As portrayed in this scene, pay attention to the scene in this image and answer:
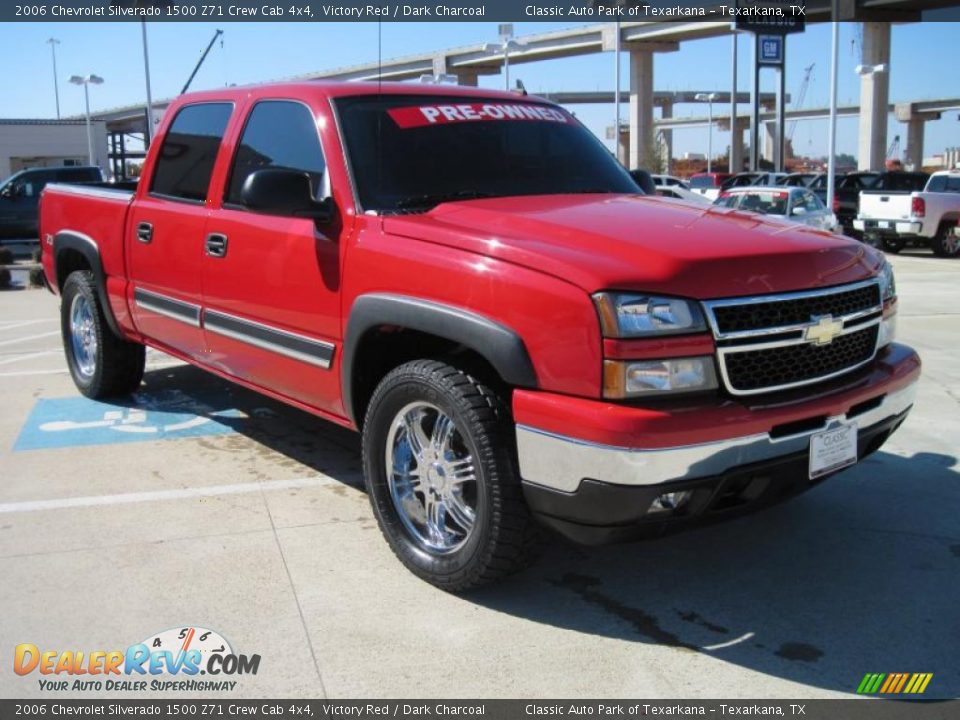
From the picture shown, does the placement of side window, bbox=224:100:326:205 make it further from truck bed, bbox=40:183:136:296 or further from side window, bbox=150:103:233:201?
truck bed, bbox=40:183:136:296

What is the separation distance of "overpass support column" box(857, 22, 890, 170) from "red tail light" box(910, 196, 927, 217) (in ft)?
90.1

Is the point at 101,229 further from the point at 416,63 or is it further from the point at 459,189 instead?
the point at 416,63

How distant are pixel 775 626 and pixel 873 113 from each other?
46151 mm

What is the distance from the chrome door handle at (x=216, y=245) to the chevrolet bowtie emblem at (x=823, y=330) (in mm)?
2731

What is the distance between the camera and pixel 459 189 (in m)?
4.14

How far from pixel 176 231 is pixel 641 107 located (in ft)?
193

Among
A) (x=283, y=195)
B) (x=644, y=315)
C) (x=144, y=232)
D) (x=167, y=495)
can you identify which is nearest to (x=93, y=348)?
(x=144, y=232)

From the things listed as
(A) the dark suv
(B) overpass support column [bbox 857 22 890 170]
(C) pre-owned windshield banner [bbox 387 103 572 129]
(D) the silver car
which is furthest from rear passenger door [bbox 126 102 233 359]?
(B) overpass support column [bbox 857 22 890 170]

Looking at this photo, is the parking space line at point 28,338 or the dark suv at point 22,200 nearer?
the parking space line at point 28,338

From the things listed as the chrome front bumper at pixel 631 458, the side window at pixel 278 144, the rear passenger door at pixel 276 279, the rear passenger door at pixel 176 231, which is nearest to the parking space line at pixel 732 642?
the chrome front bumper at pixel 631 458

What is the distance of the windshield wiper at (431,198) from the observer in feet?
12.9

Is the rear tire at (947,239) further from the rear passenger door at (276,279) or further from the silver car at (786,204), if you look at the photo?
the rear passenger door at (276,279)

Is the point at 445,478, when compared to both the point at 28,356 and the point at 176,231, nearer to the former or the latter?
the point at 176,231

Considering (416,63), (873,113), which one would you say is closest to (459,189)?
(873,113)
